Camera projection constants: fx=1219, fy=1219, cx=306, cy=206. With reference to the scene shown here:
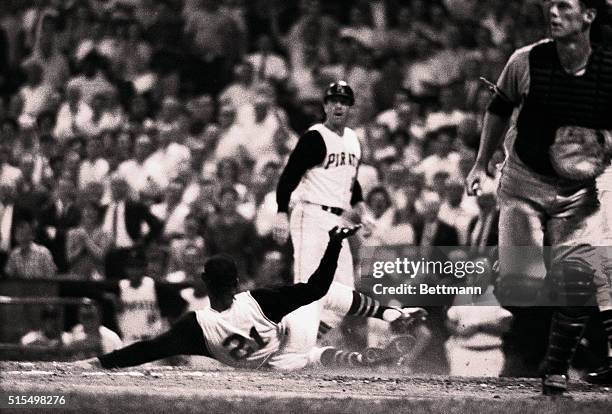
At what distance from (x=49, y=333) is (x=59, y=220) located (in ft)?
4.21

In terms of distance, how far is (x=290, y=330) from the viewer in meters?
6.62

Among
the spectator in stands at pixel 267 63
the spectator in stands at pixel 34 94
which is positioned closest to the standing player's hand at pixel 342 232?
the spectator in stands at pixel 267 63

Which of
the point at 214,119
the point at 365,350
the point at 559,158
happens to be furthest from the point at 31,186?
the point at 559,158

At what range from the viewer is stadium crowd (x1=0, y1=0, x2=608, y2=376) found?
7832 mm

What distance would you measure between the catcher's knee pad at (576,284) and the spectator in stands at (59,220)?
12.3 feet

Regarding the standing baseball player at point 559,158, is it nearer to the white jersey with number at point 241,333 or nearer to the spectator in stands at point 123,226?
the white jersey with number at point 241,333

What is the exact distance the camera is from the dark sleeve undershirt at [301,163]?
6883 millimetres

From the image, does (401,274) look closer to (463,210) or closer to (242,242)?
(463,210)

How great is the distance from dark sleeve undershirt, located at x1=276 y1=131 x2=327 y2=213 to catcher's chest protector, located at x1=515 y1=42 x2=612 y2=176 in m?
1.53

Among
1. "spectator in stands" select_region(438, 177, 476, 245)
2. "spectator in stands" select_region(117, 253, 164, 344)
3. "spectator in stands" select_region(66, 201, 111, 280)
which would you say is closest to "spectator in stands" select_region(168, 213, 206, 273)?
"spectator in stands" select_region(117, 253, 164, 344)

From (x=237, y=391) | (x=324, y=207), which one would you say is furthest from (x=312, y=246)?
(x=237, y=391)

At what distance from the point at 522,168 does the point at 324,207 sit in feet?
4.94

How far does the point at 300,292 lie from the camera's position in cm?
673

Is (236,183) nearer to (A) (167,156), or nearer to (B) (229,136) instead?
(B) (229,136)
